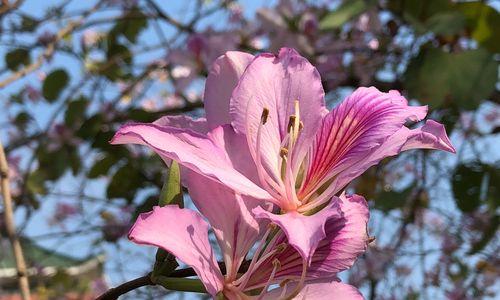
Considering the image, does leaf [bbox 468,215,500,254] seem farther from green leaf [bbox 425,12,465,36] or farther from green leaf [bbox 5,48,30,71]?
green leaf [bbox 5,48,30,71]

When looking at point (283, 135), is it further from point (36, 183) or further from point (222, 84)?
point (36, 183)

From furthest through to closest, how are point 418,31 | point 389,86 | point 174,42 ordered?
point 174,42 < point 389,86 < point 418,31

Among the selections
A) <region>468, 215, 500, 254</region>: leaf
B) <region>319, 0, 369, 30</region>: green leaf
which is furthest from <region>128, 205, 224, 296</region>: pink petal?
<region>468, 215, 500, 254</region>: leaf

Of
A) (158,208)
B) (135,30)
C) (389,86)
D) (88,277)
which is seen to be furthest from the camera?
(88,277)

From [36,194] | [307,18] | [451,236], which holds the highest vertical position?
[307,18]

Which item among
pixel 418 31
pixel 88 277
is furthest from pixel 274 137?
pixel 88 277

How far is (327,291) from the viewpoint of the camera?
0.46 metres

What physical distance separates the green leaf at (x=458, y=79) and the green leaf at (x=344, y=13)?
183 mm

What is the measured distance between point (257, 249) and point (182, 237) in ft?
0.17

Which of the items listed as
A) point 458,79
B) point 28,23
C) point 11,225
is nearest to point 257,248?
point 11,225

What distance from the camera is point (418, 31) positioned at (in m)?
1.45

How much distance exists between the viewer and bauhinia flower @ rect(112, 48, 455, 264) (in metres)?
0.45

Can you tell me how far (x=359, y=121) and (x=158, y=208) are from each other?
6.4 inches

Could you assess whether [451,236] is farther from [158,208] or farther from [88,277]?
[158,208]
